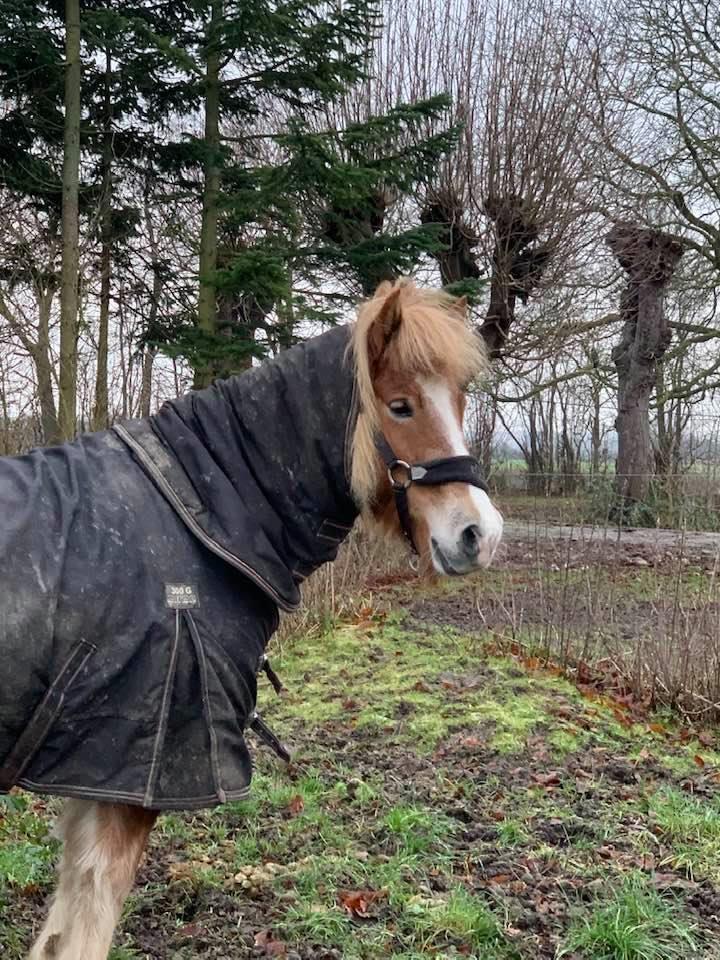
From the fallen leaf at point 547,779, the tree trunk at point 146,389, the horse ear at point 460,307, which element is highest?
the tree trunk at point 146,389

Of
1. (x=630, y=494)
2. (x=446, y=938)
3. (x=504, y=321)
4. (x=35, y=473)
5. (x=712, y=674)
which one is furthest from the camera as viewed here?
(x=504, y=321)

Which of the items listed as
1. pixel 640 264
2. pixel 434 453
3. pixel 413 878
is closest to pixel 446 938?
pixel 413 878

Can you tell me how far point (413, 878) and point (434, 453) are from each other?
1.74m

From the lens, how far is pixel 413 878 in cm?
291

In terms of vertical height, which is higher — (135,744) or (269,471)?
(269,471)

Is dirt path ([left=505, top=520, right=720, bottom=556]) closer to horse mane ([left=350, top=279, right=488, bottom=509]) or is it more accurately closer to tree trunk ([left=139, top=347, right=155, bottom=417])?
horse mane ([left=350, top=279, right=488, bottom=509])

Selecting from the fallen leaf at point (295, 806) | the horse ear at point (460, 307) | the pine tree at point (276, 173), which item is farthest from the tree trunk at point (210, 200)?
the horse ear at point (460, 307)

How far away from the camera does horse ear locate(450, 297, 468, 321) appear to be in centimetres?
255

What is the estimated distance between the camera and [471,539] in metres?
2.11

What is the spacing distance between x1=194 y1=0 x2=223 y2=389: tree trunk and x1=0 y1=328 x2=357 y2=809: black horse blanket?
20.5 ft

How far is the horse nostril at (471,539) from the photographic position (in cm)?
210

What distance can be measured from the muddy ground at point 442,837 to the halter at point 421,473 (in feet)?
4.88

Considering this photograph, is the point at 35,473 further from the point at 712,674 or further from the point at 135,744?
the point at 712,674

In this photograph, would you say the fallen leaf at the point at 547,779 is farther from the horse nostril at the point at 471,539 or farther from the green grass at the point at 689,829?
the horse nostril at the point at 471,539
